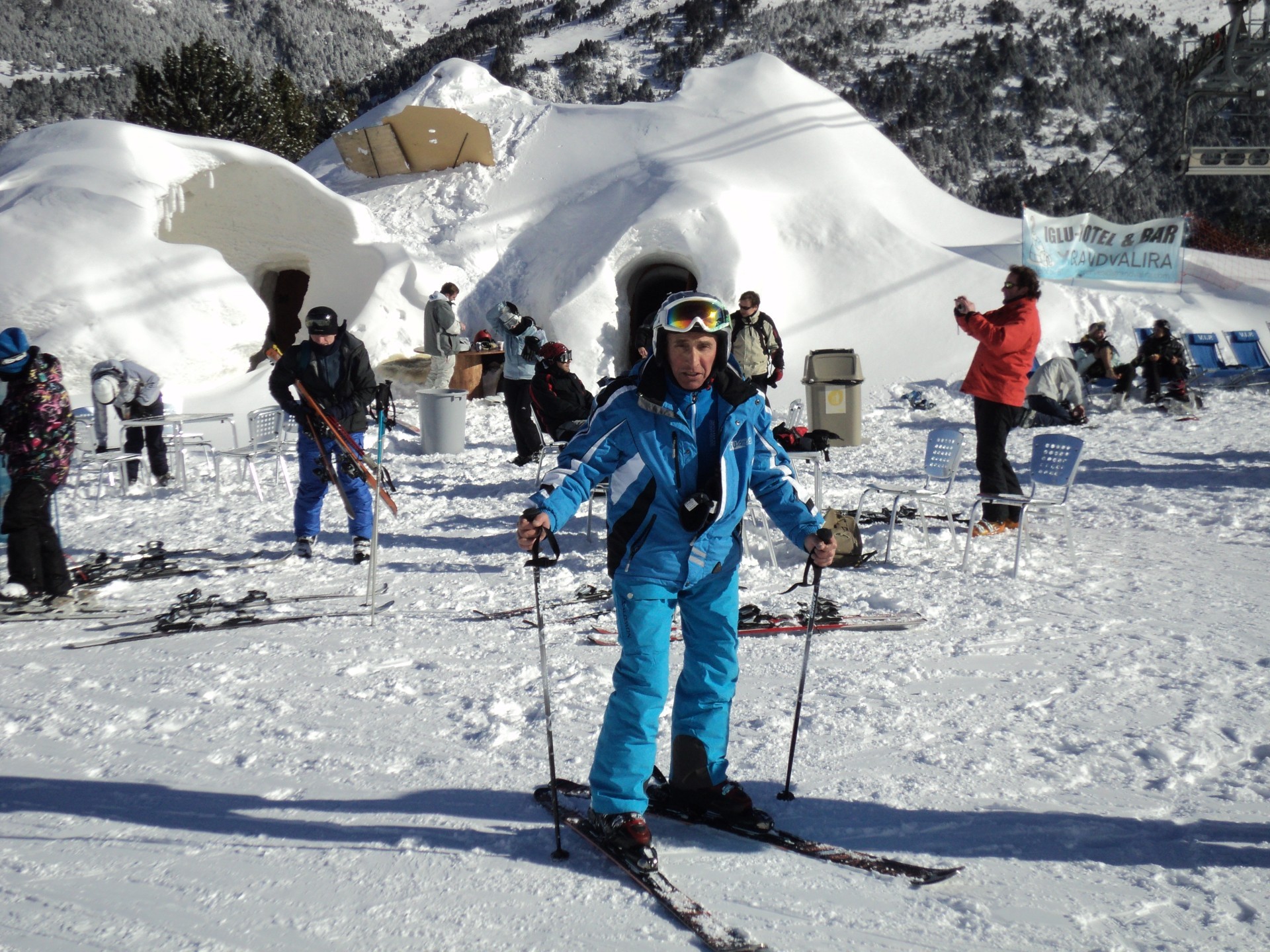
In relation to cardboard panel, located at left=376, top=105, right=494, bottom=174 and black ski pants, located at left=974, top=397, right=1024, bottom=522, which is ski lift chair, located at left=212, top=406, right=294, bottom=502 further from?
cardboard panel, located at left=376, top=105, right=494, bottom=174

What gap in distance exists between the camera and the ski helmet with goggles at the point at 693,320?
99.5 inches

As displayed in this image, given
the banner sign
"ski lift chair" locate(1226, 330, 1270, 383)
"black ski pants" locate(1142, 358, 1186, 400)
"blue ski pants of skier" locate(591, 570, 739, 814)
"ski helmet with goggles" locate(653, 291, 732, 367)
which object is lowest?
Result: "blue ski pants of skier" locate(591, 570, 739, 814)

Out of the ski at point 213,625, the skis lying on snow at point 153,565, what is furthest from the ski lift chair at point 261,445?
the ski at point 213,625

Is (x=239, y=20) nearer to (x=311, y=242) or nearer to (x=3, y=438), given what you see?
(x=311, y=242)

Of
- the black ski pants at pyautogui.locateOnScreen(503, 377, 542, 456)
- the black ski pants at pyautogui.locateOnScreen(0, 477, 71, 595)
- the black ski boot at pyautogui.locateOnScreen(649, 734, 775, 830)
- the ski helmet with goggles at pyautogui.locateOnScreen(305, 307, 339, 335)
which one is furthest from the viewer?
the black ski pants at pyautogui.locateOnScreen(503, 377, 542, 456)

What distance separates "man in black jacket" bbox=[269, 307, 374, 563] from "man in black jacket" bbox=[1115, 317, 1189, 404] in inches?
384

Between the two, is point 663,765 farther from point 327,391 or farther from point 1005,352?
point 1005,352

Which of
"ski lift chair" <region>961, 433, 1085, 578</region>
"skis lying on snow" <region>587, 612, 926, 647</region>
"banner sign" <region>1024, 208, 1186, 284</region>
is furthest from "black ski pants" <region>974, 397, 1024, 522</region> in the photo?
"banner sign" <region>1024, 208, 1186, 284</region>

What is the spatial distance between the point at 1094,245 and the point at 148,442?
543 inches

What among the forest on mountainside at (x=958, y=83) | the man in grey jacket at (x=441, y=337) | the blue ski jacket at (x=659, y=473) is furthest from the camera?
the forest on mountainside at (x=958, y=83)

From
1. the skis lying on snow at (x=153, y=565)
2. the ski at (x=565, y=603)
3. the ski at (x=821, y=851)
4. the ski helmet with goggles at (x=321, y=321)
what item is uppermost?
the ski helmet with goggles at (x=321, y=321)

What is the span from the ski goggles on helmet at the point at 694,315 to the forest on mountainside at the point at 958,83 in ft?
124

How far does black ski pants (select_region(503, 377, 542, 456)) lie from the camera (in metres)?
9.32

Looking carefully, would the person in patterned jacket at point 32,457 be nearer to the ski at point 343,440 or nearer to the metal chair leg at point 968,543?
the ski at point 343,440
